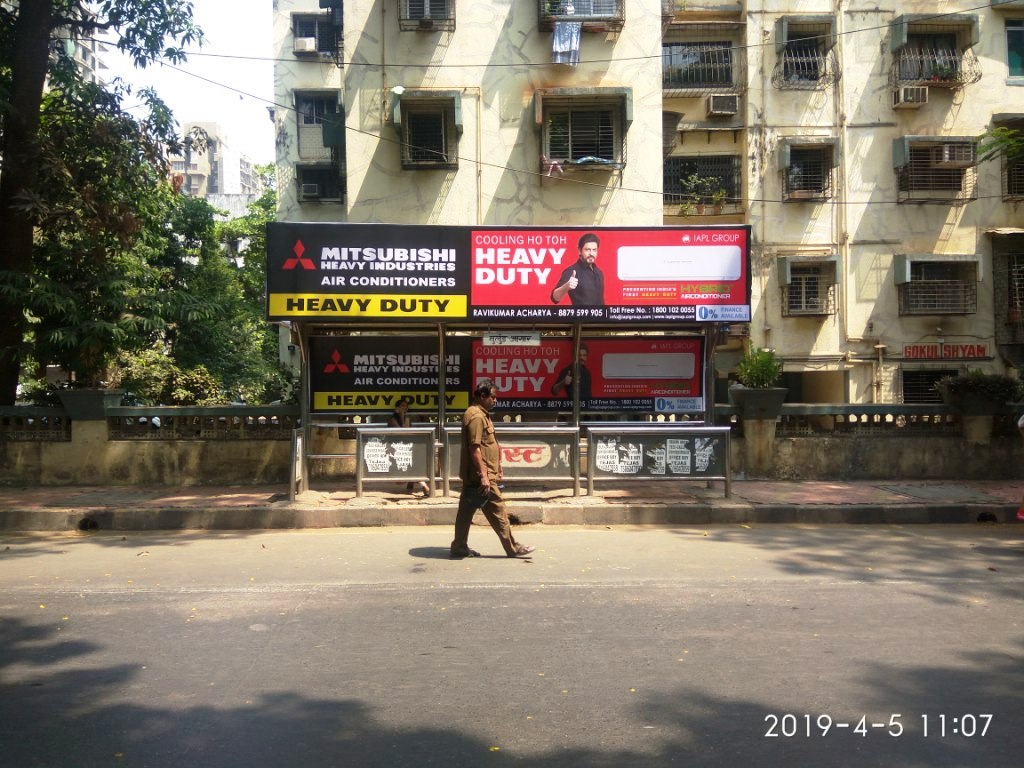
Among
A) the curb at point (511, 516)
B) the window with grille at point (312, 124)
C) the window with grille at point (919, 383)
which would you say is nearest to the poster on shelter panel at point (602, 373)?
the curb at point (511, 516)

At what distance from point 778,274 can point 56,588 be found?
20.4m

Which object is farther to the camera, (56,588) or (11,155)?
(11,155)

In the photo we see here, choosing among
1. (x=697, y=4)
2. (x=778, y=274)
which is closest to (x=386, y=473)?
(x=778, y=274)

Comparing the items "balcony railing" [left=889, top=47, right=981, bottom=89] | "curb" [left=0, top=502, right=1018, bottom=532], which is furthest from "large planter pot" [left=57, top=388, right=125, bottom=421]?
"balcony railing" [left=889, top=47, right=981, bottom=89]

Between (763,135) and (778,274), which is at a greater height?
(763,135)

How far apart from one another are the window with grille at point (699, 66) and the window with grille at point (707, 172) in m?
1.99

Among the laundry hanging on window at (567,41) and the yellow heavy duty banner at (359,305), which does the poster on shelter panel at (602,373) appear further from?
the laundry hanging on window at (567,41)

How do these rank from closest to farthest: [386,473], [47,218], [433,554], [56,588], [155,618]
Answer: [155,618] → [56,588] → [433,554] → [386,473] → [47,218]

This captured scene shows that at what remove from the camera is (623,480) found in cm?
1127

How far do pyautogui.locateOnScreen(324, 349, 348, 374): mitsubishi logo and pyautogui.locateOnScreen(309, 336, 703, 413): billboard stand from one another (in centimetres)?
61

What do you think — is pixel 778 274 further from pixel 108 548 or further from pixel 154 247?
pixel 108 548

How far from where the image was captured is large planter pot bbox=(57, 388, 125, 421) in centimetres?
1268

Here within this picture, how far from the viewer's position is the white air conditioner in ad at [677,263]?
39.1 ft

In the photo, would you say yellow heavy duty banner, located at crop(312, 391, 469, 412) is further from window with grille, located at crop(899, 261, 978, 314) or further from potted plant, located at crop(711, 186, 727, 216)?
window with grille, located at crop(899, 261, 978, 314)
